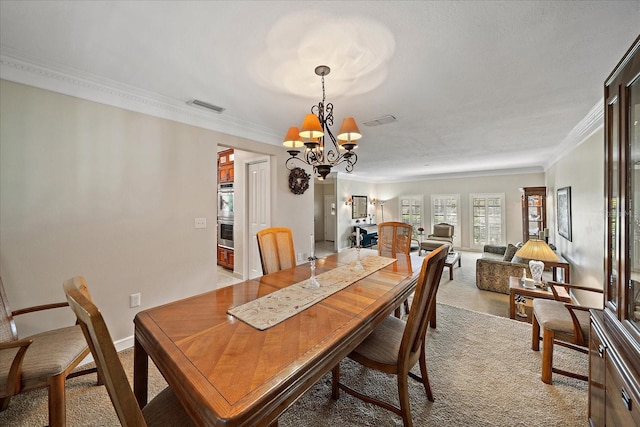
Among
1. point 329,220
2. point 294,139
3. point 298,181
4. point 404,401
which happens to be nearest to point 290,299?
point 404,401

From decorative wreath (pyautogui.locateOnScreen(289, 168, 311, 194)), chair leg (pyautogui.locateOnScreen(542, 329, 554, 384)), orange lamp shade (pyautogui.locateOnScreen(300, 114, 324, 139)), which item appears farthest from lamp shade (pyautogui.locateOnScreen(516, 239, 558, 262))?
decorative wreath (pyautogui.locateOnScreen(289, 168, 311, 194))

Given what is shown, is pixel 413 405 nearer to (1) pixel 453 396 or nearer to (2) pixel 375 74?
(1) pixel 453 396

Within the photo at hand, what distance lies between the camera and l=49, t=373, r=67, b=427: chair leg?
1.36m

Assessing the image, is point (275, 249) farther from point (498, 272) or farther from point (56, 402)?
point (498, 272)

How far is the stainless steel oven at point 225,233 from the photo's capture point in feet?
15.8

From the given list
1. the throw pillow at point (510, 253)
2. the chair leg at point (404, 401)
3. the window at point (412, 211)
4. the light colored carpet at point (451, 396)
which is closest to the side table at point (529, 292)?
the light colored carpet at point (451, 396)

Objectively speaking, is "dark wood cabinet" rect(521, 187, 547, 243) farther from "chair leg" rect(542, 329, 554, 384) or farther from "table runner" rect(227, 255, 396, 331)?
"table runner" rect(227, 255, 396, 331)

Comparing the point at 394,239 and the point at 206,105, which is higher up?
the point at 206,105

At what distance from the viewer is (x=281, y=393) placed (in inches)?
32.7

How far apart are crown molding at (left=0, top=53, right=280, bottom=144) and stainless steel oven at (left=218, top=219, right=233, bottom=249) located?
2214 millimetres

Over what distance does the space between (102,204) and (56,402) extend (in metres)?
1.47

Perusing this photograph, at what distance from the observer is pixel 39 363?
1.40 m

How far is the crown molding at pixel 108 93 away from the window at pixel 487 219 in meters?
7.61

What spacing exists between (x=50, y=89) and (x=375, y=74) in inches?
102
